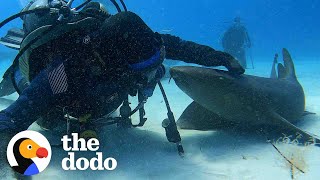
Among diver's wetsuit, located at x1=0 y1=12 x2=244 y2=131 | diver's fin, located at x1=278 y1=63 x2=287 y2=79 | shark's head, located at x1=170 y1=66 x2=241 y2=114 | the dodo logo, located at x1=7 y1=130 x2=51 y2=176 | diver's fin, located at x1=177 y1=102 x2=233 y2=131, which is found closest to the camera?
the dodo logo, located at x1=7 y1=130 x2=51 y2=176

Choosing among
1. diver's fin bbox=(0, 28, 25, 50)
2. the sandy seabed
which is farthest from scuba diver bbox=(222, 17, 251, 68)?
diver's fin bbox=(0, 28, 25, 50)

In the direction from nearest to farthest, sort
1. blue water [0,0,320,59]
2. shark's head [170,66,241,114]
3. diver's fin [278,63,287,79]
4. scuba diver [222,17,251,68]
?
shark's head [170,66,241,114]
diver's fin [278,63,287,79]
scuba diver [222,17,251,68]
blue water [0,0,320,59]

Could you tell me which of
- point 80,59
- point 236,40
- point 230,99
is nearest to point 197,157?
point 230,99

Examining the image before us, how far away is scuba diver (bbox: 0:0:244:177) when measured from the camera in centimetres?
336

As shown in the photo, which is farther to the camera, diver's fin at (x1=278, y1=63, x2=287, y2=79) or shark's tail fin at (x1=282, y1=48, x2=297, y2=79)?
diver's fin at (x1=278, y1=63, x2=287, y2=79)

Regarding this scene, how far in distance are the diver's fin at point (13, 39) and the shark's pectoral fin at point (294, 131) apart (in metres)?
4.46

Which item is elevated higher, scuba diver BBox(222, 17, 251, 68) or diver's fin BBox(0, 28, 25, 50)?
diver's fin BBox(0, 28, 25, 50)

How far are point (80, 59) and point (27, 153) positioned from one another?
47.7 inches

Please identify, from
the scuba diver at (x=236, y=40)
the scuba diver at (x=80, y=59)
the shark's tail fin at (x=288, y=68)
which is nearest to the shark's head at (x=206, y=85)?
the scuba diver at (x=80, y=59)

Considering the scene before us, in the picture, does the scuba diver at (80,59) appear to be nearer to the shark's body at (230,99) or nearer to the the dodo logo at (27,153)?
the the dodo logo at (27,153)

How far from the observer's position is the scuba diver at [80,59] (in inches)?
132

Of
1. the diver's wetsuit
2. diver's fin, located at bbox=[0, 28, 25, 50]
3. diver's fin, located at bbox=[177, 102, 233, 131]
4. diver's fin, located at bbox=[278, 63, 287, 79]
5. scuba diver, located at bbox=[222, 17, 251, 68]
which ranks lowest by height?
scuba diver, located at bbox=[222, 17, 251, 68]

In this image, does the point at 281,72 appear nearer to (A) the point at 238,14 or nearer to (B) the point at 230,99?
(B) the point at 230,99

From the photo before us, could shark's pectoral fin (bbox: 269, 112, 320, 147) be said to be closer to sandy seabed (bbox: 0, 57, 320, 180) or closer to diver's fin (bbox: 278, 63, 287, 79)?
sandy seabed (bbox: 0, 57, 320, 180)
